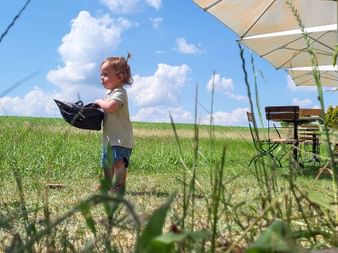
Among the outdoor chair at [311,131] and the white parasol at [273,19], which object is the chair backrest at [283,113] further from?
the white parasol at [273,19]

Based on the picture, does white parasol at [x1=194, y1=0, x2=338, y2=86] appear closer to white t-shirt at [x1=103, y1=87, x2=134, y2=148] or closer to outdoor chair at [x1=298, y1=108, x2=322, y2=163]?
outdoor chair at [x1=298, y1=108, x2=322, y2=163]

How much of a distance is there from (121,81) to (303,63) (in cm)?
979

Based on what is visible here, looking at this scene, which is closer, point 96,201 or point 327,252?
point 96,201

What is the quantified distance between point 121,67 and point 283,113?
19.4 feet

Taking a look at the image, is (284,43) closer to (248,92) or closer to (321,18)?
(321,18)

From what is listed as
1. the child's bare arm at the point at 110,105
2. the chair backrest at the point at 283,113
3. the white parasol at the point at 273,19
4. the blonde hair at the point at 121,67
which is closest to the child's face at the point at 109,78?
the blonde hair at the point at 121,67

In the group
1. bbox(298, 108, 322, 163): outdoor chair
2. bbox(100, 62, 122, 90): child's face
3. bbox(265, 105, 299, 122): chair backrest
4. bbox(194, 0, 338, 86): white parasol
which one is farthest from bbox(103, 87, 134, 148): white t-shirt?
bbox(265, 105, 299, 122): chair backrest

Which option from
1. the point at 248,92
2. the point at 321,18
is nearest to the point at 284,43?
the point at 321,18

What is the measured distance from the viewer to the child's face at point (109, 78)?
5.63 metres

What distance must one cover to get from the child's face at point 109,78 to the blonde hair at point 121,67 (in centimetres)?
3

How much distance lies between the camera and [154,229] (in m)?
0.46

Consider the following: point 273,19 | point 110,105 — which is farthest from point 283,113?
point 110,105

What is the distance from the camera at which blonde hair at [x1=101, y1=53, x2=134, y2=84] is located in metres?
5.68

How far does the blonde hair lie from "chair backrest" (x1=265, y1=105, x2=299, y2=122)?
564 cm
